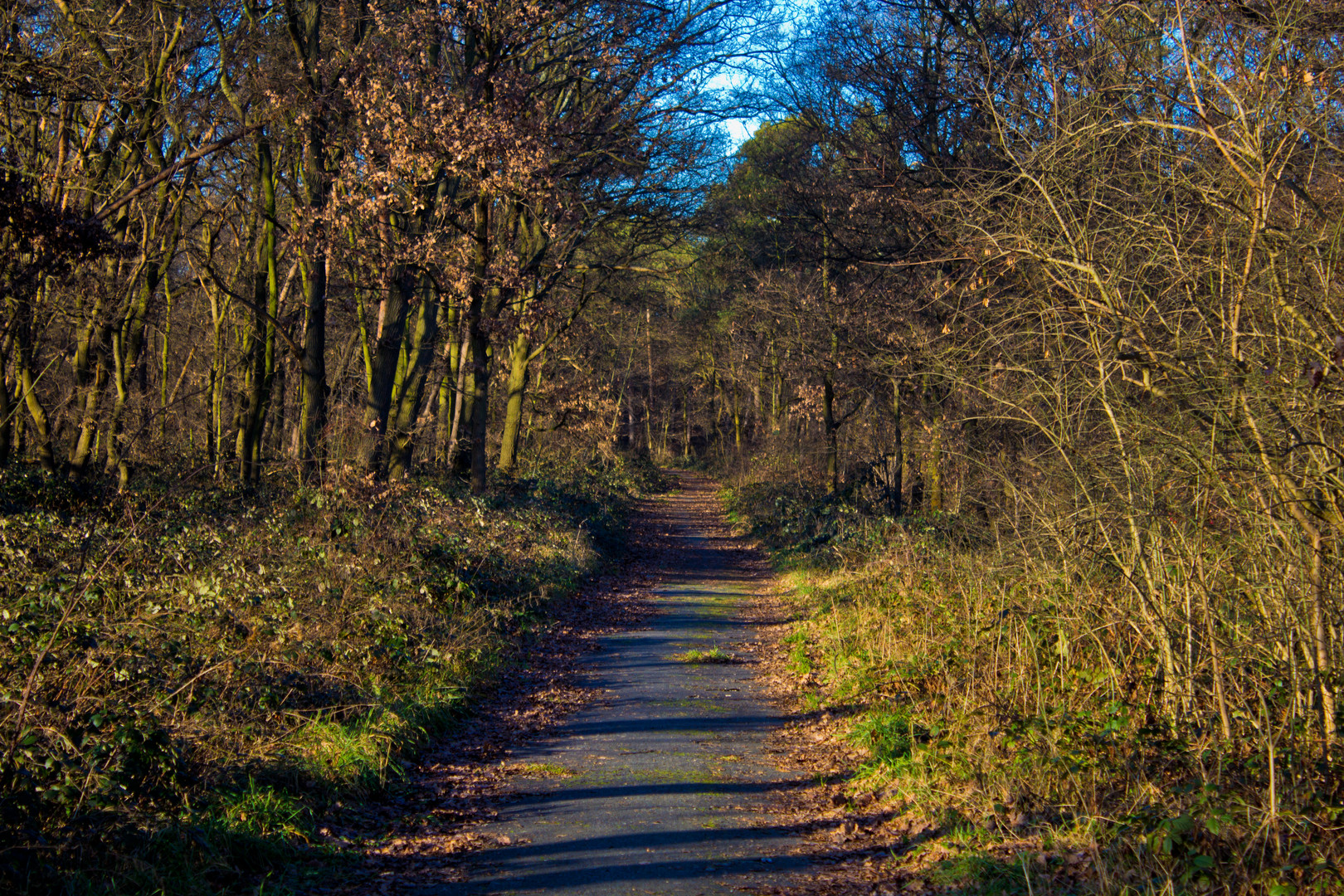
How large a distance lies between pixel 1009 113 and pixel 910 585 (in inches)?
197

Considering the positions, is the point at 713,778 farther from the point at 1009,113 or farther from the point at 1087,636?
the point at 1009,113

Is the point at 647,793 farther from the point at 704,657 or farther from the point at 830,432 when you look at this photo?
the point at 830,432

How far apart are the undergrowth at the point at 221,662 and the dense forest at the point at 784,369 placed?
0.15 ft

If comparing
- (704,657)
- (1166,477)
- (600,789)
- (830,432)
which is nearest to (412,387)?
(704,657)

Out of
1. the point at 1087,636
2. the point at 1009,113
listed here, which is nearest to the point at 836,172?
the point at 1009,113

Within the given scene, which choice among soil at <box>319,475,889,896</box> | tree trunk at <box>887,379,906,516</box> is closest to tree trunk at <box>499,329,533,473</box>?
tree trunk at <box>887,379,906,516</box>

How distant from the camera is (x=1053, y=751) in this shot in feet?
18.3

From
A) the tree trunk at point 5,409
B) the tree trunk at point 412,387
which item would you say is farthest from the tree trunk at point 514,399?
the tree trunk at point 5,409

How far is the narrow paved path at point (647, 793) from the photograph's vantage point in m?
4.94

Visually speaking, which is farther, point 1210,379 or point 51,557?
point 51,557

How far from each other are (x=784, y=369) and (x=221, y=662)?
22801 mm

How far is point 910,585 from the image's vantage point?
10.5m

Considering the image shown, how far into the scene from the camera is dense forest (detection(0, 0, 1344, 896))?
5.00 m

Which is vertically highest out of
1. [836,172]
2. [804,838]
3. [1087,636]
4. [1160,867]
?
[836,172]
